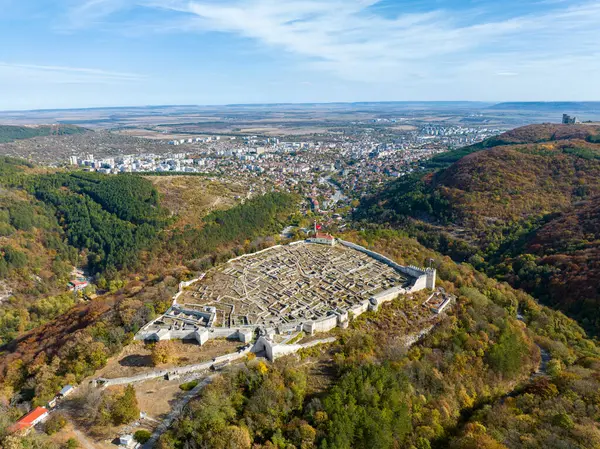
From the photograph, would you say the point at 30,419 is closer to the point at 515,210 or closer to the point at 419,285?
the point at 419,285

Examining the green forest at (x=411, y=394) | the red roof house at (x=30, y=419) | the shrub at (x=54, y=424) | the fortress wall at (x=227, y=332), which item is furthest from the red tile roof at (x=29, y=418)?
the fortress wall at (x=227, y=332)

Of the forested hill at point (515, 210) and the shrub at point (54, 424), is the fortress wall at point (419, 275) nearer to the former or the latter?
the forested hill at point (515, 210)

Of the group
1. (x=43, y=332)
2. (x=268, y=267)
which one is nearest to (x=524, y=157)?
(x=268, y=267)

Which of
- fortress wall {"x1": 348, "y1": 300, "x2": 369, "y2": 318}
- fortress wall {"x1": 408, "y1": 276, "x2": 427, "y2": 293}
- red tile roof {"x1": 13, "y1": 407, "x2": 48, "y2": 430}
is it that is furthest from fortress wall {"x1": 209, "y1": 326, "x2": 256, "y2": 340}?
fortress wall {"x1": 408, "y1": 276, "x2": 427, "y2": 293}

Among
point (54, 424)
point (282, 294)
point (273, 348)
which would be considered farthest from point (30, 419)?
point (282, 294)

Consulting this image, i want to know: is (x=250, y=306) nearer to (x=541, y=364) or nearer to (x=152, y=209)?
(x=541, y=364)

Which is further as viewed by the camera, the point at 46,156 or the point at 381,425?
the point at 46,156

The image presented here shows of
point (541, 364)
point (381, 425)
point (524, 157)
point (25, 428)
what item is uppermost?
point (524, 157)
